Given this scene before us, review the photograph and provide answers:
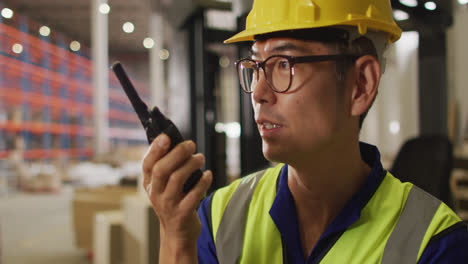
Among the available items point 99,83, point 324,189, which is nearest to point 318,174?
point 324,189

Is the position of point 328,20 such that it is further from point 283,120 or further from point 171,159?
point 171,159

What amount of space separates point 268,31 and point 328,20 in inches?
5.7

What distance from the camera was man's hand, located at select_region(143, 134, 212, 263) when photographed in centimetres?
79

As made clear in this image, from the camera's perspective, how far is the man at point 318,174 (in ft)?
2.94

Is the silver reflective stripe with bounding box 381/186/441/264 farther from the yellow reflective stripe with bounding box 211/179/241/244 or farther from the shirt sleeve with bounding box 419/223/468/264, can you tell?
the yellow reflective stripe with bounding box 211/179/241/244

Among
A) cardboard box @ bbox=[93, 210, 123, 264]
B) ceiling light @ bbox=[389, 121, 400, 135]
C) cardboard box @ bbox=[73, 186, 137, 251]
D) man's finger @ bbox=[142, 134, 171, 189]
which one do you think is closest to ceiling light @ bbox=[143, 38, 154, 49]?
man's finger @ bbox=[142, 134, 171, 189]

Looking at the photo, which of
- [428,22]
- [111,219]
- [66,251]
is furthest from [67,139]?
[428,22]

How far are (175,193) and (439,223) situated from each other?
0.62 metres

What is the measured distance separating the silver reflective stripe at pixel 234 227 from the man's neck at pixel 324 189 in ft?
0.50

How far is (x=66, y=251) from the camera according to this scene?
4652 mm

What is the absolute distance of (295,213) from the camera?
1.08 metres

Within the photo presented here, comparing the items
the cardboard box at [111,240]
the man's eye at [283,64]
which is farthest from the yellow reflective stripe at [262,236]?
the cardboard box at [111,240]

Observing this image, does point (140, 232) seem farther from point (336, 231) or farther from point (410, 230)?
point (410, 230)

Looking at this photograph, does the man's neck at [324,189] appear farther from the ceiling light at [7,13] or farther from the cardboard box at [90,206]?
the cardboard box at [90,206]
